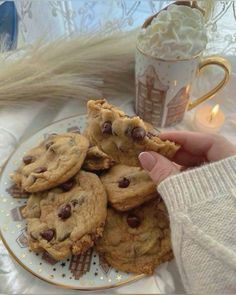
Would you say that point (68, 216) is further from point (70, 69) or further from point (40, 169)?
point (70, 69)

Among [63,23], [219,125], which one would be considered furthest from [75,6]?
[219,125]

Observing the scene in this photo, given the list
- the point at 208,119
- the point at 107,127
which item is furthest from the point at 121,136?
the point at 208,119

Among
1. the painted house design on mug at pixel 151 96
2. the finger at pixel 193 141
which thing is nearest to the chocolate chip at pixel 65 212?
the finger at pixel 193 141

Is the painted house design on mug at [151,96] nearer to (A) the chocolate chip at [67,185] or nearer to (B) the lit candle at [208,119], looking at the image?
(B) the lit candle at [208,119]

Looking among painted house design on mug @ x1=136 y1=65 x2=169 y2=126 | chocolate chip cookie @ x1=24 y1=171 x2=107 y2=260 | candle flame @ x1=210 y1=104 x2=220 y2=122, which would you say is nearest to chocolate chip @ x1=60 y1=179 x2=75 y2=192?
chocolate chip cookie @ x1=24 y1=171 x2=107 y2=260

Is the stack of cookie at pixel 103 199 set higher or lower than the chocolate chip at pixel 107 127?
lower
